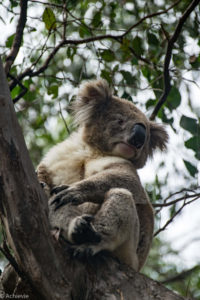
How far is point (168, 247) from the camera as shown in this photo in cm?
744

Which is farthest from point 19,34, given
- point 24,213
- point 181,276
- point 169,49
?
point 181,276

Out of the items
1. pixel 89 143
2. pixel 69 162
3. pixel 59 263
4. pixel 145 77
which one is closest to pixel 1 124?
pixel 59 263

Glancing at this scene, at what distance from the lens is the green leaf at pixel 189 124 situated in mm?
4172

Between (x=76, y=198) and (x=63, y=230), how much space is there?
0.34 m

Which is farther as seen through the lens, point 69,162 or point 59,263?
point 69,162

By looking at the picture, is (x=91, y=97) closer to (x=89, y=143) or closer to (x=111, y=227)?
(x=89, y=143)

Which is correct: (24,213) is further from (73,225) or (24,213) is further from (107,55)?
(107,55)

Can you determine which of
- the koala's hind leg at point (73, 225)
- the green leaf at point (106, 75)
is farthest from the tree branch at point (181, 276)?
the green leaf at point (106, 75)

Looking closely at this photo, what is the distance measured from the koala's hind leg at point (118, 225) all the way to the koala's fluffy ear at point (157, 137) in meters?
1.73

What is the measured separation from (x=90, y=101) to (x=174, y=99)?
1.00 m

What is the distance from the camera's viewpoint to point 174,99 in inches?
180

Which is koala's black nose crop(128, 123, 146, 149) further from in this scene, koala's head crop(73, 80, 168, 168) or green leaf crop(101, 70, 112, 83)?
green leaf crop(101, 70, 112, 83)

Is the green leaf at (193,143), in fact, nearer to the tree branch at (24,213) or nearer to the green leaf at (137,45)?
the green leaf at (137,45)

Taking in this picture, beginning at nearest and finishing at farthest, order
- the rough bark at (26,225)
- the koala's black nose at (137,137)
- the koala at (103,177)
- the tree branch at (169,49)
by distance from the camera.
A: the rough bark at (26,225) < the koala at (103,177) < the tree branch at (169,49) < the koala's black nose at (137,137)
